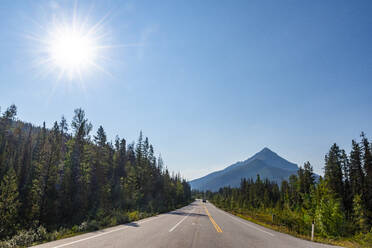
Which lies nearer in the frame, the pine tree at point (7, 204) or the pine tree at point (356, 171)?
the pine tree at point (7, 204)

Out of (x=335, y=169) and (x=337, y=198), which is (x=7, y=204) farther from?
(x=335, y=169)

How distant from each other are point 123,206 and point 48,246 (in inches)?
1434

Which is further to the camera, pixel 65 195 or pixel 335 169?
pixel 335 169

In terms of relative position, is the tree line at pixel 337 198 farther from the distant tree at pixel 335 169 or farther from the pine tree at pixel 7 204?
the pine tree at pixel 7 204

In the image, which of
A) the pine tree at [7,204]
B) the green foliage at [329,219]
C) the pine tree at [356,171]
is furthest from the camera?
the pine tree at [356,171]

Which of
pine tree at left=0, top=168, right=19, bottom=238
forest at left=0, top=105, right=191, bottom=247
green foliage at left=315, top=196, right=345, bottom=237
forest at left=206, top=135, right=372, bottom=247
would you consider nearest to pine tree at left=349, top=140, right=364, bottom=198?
forest at left=206, top=135, right=372, bottom=247

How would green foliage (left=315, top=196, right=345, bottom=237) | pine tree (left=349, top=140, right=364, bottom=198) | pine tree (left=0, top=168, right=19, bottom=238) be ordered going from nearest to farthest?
green foliage (left=315, top=196, right=345, bottom=237), pine tree (left=0, top=168, right=19, bottom=238), pine tree (left=349, top=140, right=364, bottom=198)

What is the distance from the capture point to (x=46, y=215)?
28.4 meters

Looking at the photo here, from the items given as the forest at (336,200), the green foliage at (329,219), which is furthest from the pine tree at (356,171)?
the green foliage at (329,219)

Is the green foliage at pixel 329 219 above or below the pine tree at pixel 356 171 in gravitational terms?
below

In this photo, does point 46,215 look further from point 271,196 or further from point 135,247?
point 271,196

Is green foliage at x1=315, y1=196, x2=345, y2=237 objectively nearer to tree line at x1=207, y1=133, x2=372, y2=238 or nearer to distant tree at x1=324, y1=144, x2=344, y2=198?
tree line at x1=207, y1=133, x2=372, y2=238

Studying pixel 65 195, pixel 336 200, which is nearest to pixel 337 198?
pixel 336 200

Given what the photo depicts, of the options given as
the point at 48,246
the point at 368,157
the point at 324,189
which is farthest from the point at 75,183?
the point at 368,157
